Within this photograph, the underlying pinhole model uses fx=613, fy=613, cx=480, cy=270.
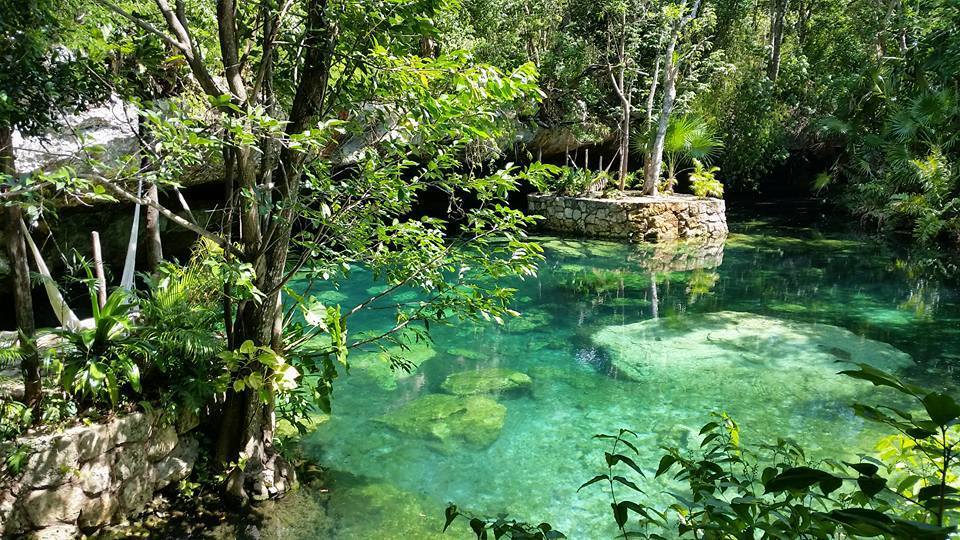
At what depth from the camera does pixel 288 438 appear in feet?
15.6

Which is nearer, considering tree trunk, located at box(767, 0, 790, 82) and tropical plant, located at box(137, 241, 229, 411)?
tropical plant, located at box(137, 241, 229, 411)

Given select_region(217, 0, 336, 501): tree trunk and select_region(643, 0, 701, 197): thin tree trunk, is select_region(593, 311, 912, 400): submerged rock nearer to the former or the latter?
select_region(217, 0, 336, 501): tree trunk

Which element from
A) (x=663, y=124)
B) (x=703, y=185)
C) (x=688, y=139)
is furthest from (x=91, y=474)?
(x=703, y=185)

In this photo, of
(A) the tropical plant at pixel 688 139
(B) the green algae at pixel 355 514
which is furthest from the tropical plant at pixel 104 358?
(A) the tropical plant at pixel 688 139

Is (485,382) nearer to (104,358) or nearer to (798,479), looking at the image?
(104,358)

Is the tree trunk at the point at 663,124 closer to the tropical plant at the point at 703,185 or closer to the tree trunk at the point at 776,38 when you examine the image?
the tropical plant at the point at 703,185

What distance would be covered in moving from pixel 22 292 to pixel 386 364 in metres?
3.68

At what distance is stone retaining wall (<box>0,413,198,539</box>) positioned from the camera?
122 inches

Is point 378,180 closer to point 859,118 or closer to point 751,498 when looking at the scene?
point 751,498

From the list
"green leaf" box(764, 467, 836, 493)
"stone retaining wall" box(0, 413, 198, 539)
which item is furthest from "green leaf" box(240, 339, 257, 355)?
"green leaf" box(764, 467, 836, 493)

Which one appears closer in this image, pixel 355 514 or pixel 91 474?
pixel 91 474

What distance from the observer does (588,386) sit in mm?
6184

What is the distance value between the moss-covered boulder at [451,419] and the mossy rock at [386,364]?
1.73 ft

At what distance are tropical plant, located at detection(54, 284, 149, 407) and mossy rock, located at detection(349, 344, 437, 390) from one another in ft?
8.67
